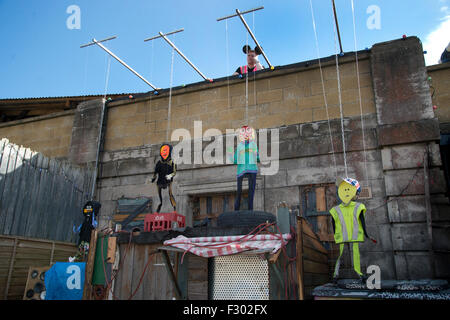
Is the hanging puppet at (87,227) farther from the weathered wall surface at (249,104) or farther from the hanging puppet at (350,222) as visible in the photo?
the hanging puppet at (350,222)

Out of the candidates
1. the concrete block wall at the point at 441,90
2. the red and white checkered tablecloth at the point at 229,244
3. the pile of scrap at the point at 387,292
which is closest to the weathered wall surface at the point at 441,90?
the concrete block wall at the point at 441,90

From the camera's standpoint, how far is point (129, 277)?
5684mm

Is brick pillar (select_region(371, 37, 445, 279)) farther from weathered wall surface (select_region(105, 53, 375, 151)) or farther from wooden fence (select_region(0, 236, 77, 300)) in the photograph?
wooden fence (select_region(0, 236, 77, 300))

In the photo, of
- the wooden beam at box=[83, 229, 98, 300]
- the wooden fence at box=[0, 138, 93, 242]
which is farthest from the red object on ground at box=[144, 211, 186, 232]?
the wooden fence at box=[0, 138, 93, 242]

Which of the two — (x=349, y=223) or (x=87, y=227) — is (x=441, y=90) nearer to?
(x=349, y=223)

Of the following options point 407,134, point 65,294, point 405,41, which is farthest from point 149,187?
point 405,41

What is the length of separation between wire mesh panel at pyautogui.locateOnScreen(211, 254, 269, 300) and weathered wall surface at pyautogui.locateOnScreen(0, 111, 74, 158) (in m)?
8.82

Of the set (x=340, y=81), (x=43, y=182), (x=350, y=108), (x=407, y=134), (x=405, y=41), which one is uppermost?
(x=405, y=41)

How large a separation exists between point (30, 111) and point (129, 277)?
12.7 meters

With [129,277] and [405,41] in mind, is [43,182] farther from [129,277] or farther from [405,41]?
[405,41]

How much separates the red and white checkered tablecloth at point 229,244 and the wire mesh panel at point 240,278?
0.90 ft

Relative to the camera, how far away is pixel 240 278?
491cm

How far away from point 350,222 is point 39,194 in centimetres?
747

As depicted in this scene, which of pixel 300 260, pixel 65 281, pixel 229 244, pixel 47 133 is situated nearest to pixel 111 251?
pixel 65 281
